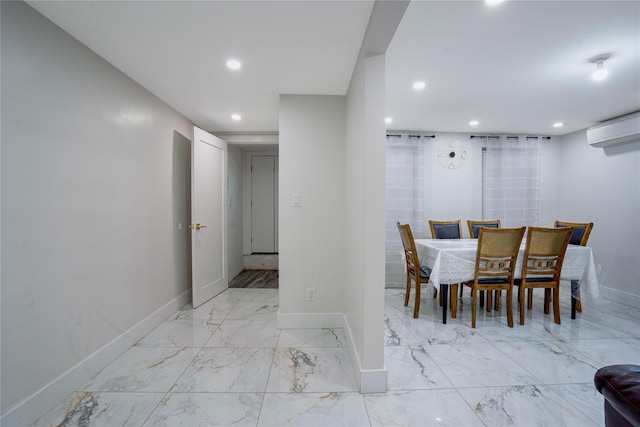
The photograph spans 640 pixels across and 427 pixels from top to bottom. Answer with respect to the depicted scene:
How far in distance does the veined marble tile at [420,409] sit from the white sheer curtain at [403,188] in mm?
2284

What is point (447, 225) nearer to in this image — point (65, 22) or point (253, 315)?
point (253, 315)

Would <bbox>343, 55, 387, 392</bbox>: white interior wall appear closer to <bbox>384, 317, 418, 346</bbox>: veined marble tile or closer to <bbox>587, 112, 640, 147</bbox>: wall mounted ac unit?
<bbox>384, 317, 418, 346</bbox>: veined marble tile

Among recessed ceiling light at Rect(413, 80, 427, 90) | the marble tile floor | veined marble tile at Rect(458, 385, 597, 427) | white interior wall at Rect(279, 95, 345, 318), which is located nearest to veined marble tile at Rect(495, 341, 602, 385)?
the marble tile floor

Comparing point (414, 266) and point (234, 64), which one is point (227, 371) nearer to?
point (414, 266)

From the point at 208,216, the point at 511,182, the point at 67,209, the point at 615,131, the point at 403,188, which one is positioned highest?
the point at 615,131

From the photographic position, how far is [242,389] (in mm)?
1644

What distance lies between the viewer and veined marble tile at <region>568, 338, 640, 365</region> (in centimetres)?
197

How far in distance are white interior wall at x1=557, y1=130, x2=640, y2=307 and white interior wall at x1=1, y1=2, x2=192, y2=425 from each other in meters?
5.53

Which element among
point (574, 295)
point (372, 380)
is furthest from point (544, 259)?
point (372, 380)

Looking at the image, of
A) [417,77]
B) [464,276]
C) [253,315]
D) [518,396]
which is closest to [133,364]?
[253,315]

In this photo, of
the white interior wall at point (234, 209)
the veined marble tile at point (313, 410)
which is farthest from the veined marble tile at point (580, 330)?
the white interior wall at point (234, 209)

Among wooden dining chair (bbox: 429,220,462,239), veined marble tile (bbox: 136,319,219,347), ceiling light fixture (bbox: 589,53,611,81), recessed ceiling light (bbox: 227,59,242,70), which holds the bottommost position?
veined marble tile (bbox: 136,319,219,347)

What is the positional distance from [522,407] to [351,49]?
8.09ft

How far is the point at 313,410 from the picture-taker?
146 cm
